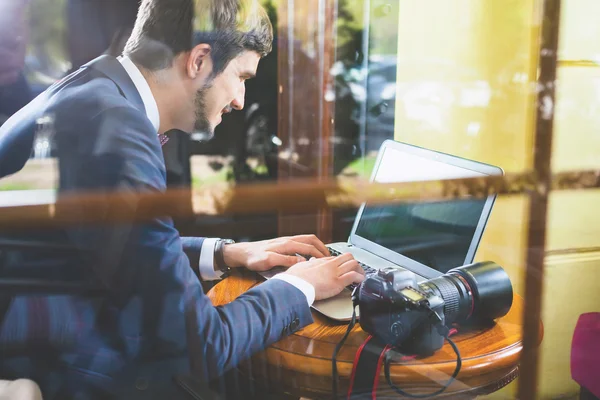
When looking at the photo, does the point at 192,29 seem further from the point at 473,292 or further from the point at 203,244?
the point at 473,292

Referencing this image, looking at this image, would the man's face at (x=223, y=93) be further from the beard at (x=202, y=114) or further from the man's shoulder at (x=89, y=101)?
the man's shoulder at (x=89, y=101)

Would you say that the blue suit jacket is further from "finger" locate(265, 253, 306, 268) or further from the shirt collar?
"finger" locate(265, 253, 306, 268)

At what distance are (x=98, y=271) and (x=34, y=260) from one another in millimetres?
88

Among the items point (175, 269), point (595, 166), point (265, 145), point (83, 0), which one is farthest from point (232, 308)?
point (595, 166)

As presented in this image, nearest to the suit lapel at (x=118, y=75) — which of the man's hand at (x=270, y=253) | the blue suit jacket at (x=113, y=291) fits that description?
the blue suit jacket at (x=113, y=291)

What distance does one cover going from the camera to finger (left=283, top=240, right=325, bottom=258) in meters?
1.04

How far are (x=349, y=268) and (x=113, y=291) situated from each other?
422mm

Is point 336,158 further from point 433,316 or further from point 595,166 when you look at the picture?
point 595,166

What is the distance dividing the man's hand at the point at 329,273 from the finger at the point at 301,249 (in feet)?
0.11

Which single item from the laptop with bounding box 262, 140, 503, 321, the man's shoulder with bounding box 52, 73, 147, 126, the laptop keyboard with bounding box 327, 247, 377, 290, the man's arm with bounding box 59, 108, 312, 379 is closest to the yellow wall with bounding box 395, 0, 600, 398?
the laptop with bounding box 262, 140, 503, 321

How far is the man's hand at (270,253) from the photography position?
103 cm

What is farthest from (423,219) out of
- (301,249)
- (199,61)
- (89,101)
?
(89,101)

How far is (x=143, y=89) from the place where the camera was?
0.84 m

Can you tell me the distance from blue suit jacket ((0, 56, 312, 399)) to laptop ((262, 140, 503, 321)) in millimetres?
298
